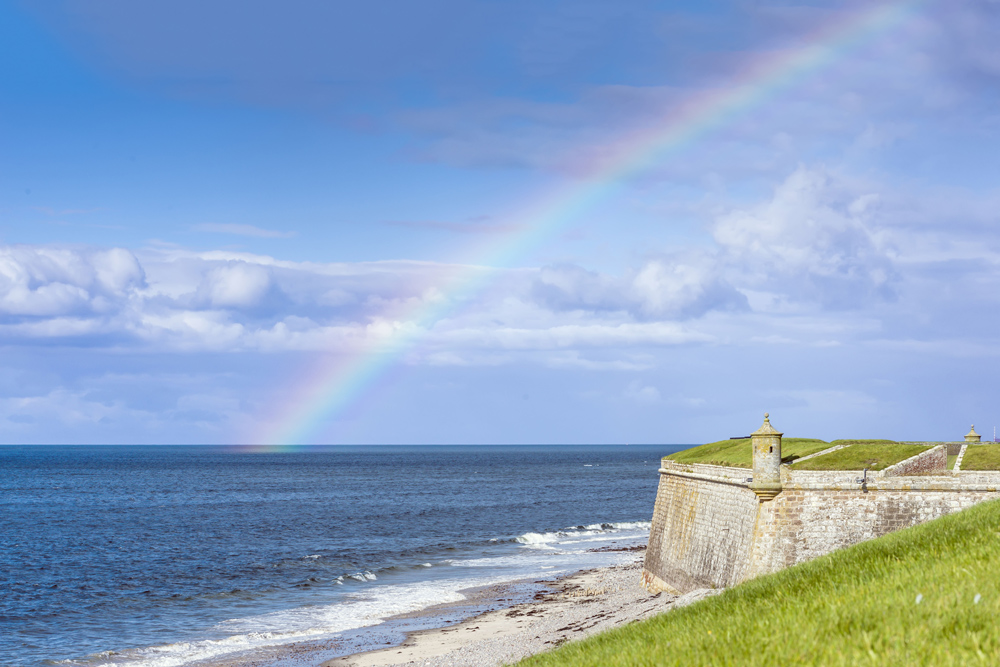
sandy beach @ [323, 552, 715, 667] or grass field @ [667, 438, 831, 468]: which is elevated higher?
grass field @ [667, 438, 831, 468]

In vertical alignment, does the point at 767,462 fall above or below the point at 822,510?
above

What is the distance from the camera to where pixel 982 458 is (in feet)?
98.7

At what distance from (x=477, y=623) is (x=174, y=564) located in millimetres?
27207

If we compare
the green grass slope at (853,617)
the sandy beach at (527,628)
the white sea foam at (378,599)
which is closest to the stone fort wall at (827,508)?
the sandy beach at (527,628)

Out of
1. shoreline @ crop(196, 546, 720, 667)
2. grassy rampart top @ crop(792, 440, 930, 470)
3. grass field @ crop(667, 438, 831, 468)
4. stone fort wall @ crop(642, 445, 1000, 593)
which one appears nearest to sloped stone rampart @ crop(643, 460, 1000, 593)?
stone fort wall @ crop(642, 445, 1000, 593)

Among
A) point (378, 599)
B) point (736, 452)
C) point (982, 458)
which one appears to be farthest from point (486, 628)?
point (982, 458)

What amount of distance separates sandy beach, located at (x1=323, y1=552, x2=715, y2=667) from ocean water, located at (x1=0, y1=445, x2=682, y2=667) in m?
4.57

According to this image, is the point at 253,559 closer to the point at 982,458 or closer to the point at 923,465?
the point at 923,465

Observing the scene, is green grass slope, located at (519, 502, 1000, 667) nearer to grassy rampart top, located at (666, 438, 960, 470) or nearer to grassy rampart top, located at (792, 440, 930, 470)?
grassy rampart top, located at (792, 440, 930, 470)

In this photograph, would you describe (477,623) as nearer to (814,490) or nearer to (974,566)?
(814,490)

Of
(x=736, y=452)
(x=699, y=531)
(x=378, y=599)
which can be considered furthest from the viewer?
(x=378, y=599)

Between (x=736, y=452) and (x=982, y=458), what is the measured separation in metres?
10.1

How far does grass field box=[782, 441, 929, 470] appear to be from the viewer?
29.6 meters

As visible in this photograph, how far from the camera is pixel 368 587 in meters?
45.5
